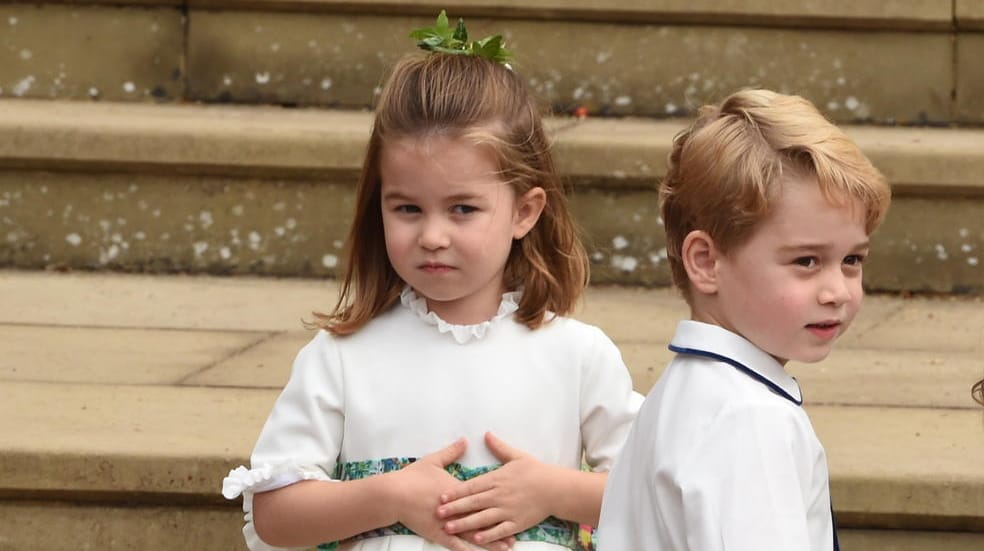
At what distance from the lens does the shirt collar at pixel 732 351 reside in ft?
5.22

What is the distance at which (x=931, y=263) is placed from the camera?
324 centimetres

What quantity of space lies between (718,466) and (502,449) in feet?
1.53

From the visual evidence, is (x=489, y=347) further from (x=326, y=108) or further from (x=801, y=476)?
(x=326, y=108)

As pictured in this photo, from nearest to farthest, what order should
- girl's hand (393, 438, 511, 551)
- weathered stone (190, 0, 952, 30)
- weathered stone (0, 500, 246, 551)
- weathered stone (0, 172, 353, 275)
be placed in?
1. girl's hand (393, 438, 511, 551)
2. weathered stone (0, 500, 246, 551)
3. weathered stone (0, 172, 353, 275)
4. weathered stone (190, 0, 952, 30)

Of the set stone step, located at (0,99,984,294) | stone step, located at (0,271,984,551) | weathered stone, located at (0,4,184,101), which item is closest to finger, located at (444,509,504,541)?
stone step, located at (0,271,984,551)

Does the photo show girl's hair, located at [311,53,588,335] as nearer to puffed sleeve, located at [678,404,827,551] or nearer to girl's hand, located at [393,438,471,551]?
girl's hand, located at [393,438,471,551]

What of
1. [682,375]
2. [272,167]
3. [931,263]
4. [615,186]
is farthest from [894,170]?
[682,375]

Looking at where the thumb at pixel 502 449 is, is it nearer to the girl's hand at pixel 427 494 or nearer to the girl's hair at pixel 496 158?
the girl's hand at pixel 427 494

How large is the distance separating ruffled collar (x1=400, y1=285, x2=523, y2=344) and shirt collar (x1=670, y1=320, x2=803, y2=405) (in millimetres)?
396

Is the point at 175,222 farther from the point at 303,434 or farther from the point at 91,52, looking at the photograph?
the point at 303,434

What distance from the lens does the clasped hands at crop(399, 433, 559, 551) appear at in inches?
73.7

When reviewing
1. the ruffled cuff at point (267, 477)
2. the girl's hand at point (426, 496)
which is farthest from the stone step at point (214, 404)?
the girl's hand at point (426, 496)

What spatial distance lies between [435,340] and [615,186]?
135 cm

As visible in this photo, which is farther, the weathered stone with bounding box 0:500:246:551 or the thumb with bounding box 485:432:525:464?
the weathered stone with bounding box 0:500:246:551
